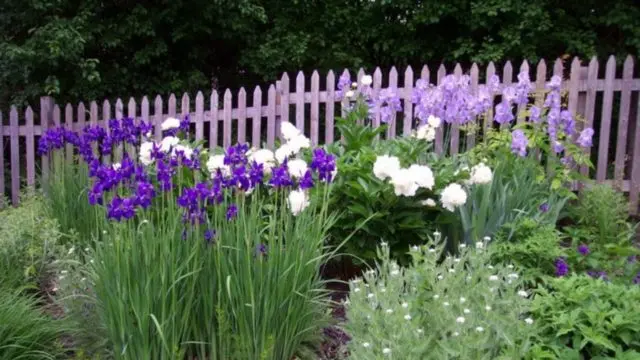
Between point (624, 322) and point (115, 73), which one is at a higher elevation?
point (115, 73)

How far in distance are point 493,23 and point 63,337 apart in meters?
6.88

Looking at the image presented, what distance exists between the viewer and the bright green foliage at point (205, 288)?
2445mm

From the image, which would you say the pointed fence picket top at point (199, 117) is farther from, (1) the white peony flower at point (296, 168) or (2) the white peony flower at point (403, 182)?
(1) the white peony flower at point (296, 168)

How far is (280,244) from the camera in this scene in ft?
8.51

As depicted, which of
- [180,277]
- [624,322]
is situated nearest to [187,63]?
[180,277]

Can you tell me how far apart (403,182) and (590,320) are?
1.31m

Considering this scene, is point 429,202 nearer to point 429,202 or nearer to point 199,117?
point 429,202

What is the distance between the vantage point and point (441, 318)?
217 cm

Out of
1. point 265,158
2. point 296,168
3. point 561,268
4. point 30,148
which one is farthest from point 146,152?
point 30,148

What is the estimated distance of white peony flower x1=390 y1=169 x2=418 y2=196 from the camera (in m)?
3.26

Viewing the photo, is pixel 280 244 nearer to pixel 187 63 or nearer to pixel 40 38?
pixel 40 38

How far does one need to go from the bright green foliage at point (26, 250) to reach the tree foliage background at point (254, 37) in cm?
378

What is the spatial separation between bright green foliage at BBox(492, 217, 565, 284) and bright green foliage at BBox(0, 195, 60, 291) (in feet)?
8.45

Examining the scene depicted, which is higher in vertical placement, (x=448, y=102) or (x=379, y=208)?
(x=448, y=102)
